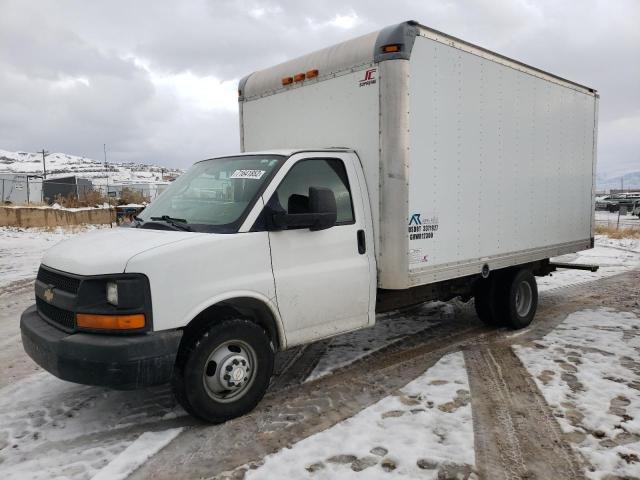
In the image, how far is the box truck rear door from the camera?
4.26 meters

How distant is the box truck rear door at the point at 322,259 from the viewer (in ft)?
14.0

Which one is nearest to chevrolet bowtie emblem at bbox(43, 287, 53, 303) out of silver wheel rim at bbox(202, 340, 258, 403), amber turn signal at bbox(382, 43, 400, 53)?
silver wheel rim at bbox(202, 340, 258, 403)

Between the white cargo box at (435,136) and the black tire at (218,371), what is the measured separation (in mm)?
1459

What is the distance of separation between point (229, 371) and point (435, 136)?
2962mm

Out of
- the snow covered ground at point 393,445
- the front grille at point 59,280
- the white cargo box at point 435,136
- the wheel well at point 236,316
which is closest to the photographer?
the snow covered ground at point 393,445

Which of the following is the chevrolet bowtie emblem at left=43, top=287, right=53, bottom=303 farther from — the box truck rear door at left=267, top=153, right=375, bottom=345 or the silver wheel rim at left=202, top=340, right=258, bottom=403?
the box truck rear door at left=267, top=153, right=375, bottom=345

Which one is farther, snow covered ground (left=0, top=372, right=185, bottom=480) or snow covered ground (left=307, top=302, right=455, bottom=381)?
snow covered ground (left=307, top=302, right=455, bottom=381)

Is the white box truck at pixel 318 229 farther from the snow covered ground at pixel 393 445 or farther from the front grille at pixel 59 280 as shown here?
the snow covered ground at pixel 393 445

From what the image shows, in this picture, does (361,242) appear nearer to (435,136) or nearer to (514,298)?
(435,136)

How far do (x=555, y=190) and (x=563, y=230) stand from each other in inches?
25.0

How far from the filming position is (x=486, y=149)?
5.78 m

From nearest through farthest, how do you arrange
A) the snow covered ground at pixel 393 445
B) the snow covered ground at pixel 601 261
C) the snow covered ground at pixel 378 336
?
the snow covered ground at pixel 393 445 < the snow covered ground at pixel 378 336 < the snow covered ground at pixel 601 261

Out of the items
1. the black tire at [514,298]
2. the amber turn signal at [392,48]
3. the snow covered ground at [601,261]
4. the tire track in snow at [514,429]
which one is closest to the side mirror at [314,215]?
the amber turn signal at [392,48]

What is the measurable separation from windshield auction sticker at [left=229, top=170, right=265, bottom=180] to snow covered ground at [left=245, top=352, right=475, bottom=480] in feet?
6.92
